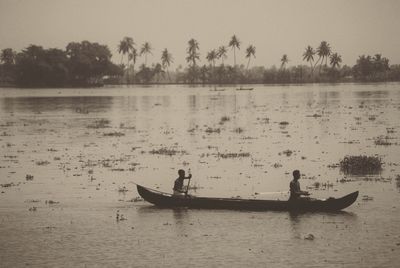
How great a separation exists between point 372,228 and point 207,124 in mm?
43254

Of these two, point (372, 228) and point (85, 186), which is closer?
point (372, 228)

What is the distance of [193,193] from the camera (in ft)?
97.8

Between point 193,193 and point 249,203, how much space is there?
16.6ft

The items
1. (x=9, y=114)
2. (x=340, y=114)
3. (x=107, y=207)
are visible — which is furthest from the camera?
(x=9, y=114)

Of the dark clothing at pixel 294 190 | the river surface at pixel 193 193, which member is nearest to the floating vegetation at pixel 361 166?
the river surface at pixel 193 193

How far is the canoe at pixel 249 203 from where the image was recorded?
24781 mm

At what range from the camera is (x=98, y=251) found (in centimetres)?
2112

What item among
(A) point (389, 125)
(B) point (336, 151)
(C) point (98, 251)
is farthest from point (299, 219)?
(A) point (389, 125)

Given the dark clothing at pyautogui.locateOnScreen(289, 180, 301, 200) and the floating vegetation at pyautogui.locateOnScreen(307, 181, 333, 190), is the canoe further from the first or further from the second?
the floating vegetation at pyautogui.locateOnScreen(307, 181, 333, 190)

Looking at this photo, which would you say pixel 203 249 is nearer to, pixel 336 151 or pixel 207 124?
pixel 336 151

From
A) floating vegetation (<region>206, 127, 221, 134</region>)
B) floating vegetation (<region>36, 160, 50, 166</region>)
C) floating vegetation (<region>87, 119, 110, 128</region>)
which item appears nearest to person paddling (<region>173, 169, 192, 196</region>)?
floating vegetation (<region>36, 160, 50, 166</region>)

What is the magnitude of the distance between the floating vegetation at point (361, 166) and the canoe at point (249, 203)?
9375 millimetres

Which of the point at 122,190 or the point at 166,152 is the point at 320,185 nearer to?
the point at 122,190

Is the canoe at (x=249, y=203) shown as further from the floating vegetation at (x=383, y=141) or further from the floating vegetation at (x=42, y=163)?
the floating vegetation at (x=383, y=141)
